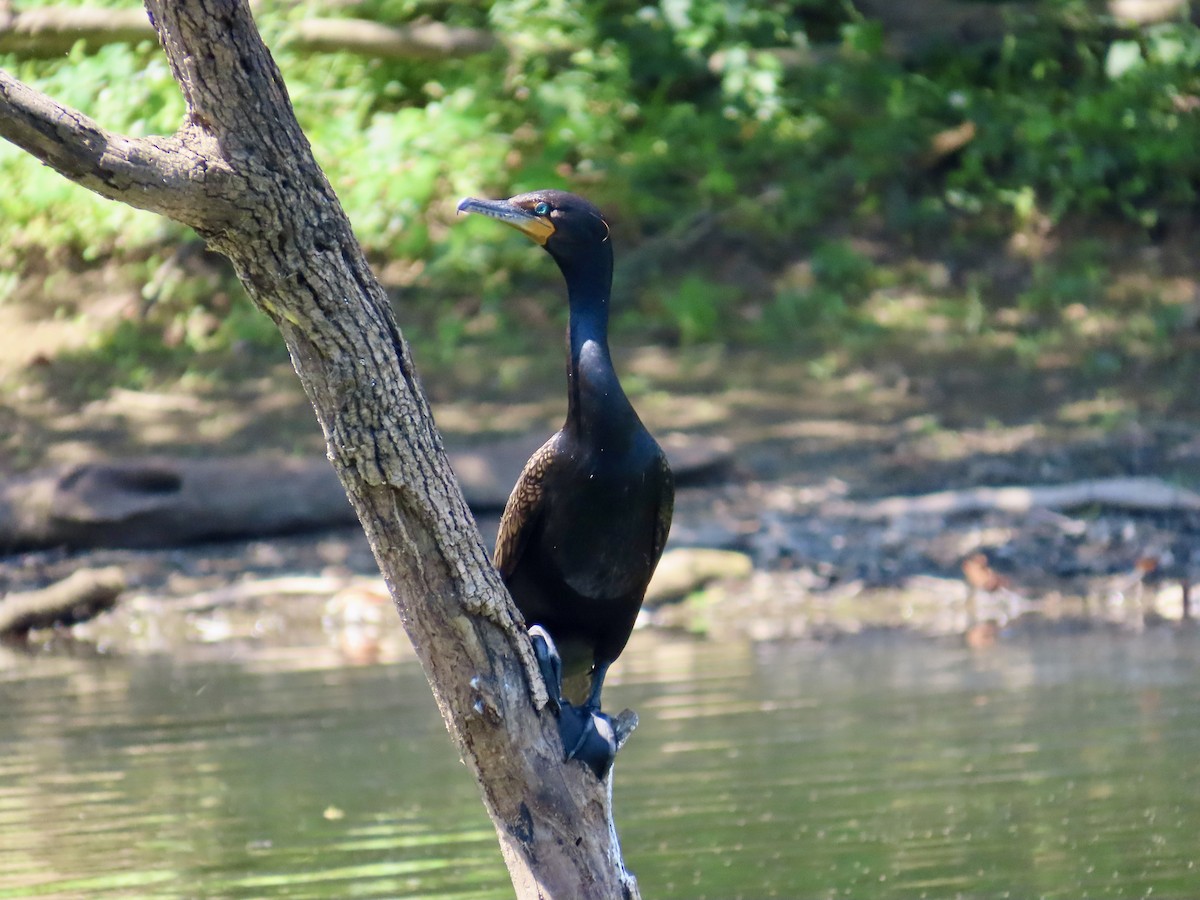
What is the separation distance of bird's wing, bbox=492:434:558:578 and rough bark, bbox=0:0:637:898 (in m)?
0.68

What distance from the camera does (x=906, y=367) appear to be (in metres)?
11.6

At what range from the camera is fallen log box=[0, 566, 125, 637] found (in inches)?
358

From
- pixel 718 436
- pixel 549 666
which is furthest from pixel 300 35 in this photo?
pixel 549 666

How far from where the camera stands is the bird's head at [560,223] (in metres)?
4.05

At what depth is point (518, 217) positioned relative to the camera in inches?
158

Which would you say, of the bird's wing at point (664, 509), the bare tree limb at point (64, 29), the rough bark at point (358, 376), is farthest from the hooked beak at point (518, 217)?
the bare tree limb at point (64, 29)

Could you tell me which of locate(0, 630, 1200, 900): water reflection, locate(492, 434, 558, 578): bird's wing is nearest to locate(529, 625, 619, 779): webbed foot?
locate(492, 434, 558, 578): bird's wing

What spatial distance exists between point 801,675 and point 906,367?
4.74 meters

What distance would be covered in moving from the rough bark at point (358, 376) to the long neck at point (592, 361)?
0.63m

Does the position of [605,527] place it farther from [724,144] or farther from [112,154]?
[724,144]

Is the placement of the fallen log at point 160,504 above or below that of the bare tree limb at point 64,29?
below

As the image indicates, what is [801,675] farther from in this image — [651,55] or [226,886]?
[651,55]

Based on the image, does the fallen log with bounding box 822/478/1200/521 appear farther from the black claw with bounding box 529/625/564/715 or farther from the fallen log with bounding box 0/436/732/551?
the black claw with bounding box 529/625/564/715

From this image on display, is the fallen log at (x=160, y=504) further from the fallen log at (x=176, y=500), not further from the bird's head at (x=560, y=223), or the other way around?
the bird's head at (x=560, y=223)
